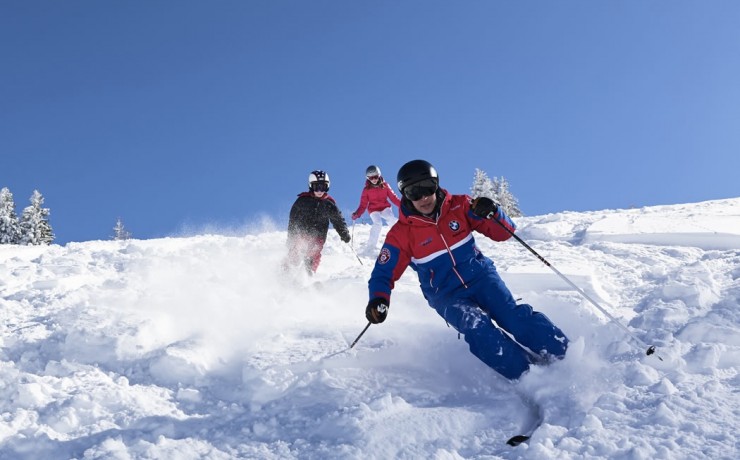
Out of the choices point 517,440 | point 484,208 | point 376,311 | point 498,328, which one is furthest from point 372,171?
point 517,440

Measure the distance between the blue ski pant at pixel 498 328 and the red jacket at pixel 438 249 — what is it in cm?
12

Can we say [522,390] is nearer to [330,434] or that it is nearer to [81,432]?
[330,434]

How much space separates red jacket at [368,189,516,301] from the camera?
4.65m

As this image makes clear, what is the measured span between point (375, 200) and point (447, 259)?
7.46 meters

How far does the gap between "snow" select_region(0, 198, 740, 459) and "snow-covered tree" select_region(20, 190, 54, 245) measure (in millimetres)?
35125

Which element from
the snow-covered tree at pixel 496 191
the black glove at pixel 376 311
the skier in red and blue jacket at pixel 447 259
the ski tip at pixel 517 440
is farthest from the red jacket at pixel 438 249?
the snow-covered tree at pixel 496 191

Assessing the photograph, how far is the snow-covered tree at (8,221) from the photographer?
3775 centimetres

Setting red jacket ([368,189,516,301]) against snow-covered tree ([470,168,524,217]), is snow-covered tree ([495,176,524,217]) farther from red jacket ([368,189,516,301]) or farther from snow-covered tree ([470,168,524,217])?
red jacket ([368,189,516,301])

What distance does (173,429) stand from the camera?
377cm

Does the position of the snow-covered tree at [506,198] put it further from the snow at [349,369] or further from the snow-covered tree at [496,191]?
the snow at [349,369]

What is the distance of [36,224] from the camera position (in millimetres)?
39312

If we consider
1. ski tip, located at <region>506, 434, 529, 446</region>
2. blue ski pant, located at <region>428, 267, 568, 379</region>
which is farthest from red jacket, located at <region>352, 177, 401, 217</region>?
ski tip, located at <region>506, 434, 529, 446</region>

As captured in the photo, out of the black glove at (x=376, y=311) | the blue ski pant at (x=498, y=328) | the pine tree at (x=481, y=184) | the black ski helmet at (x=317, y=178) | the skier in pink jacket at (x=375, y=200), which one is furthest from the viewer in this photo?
the pine tree at (x=481, y=184)

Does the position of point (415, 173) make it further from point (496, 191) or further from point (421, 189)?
point (496, 191)
